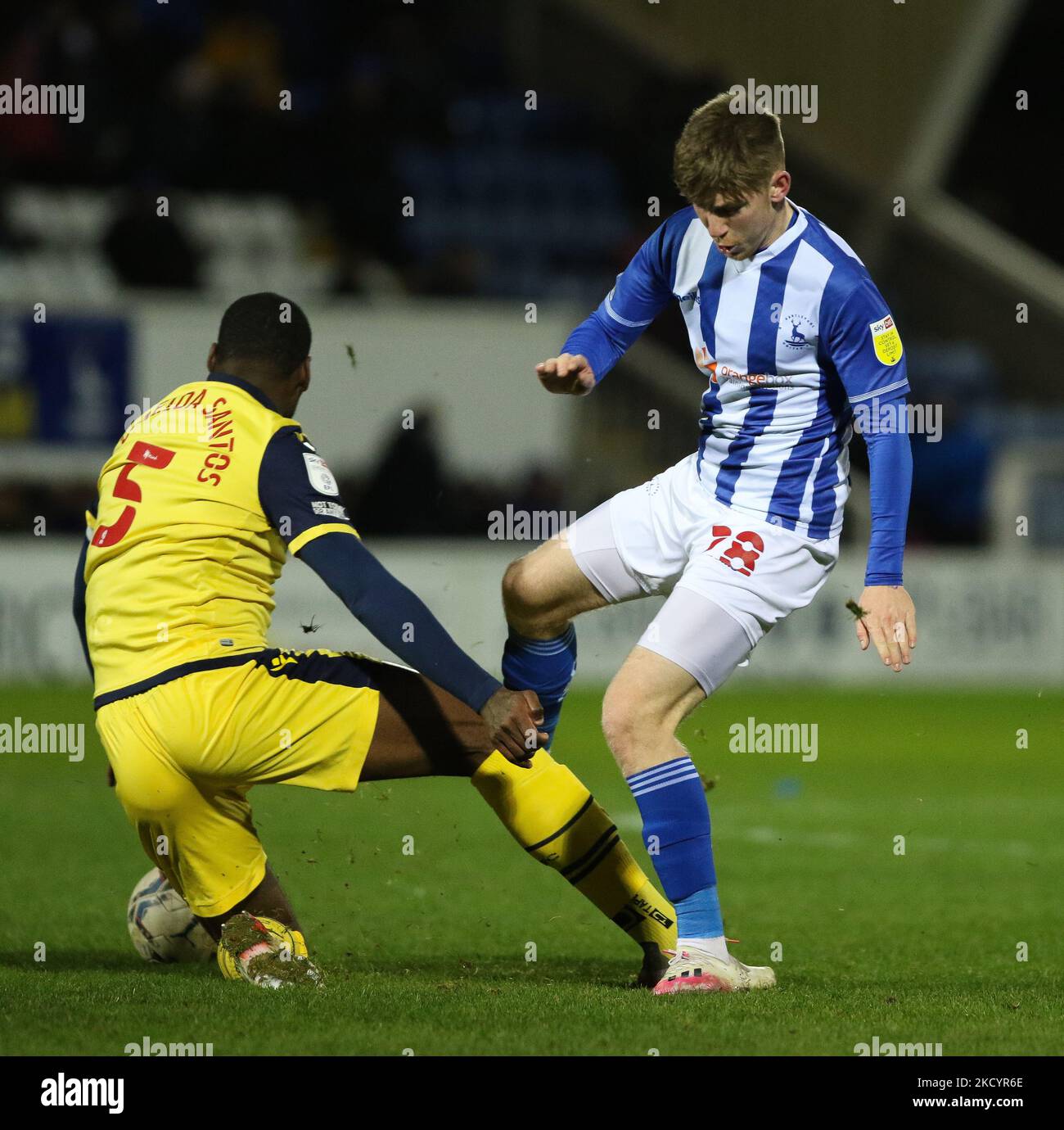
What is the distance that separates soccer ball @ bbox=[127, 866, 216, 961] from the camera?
4852mm

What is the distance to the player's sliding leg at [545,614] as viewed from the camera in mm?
4738

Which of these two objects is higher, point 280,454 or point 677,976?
point 280,454

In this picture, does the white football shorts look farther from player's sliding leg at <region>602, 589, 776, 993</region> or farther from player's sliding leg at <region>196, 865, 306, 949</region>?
player's sliding leg at <region>196, 865, 306, 949</region>

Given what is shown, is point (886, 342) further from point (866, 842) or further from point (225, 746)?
point (866, 842)

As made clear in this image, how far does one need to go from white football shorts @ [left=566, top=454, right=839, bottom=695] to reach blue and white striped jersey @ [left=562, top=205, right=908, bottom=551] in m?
0.06

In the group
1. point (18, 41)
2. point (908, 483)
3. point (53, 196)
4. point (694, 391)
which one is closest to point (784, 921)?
point (908, 483)

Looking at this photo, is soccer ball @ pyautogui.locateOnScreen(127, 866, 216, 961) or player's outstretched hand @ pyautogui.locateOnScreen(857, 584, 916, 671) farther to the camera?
soccer ball @ pyautogui.locateOnScreen(127, 866, 216, 961)

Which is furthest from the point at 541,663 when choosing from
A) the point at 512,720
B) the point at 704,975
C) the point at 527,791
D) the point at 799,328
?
the point at 799,328

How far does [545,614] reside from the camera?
481 centimetres

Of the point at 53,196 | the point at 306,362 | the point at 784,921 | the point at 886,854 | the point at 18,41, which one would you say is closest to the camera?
the point at 306,362

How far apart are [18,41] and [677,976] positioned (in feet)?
51.3

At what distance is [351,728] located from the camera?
4.29 metres

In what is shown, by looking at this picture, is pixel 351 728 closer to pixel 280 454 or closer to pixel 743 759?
pixel 280 454

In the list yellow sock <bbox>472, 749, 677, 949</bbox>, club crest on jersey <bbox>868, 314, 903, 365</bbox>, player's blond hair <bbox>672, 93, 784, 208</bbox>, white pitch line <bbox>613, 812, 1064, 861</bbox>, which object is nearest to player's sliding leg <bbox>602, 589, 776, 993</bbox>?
yellow sock <bbox>472, 749, 677, 949</bbox>
